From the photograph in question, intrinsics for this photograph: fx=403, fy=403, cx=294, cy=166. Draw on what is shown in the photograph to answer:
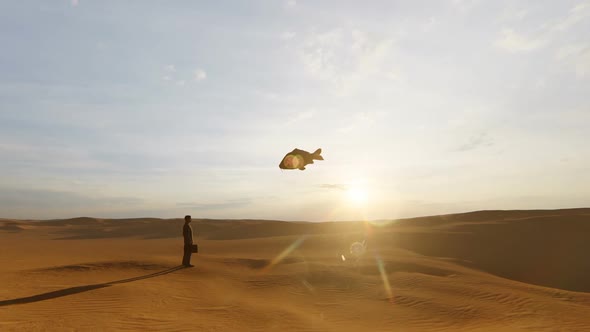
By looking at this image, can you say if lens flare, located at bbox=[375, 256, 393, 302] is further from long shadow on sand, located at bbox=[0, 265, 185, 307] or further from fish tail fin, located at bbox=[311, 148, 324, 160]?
long shadow on sand, located at bbox=[0, 265, 185, 307]

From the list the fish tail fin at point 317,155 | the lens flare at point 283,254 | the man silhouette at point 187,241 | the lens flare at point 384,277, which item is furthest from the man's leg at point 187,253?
the lens flare at point 384,277

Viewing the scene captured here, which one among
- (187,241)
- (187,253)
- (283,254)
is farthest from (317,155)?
(283,254)

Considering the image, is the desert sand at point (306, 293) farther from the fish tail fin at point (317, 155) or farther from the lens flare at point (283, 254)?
the fish tail fin at point (317, 155)

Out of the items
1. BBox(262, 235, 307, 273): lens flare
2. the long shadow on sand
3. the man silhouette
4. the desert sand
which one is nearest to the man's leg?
the man silhouette

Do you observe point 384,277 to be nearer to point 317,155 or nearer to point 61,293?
point 317,155

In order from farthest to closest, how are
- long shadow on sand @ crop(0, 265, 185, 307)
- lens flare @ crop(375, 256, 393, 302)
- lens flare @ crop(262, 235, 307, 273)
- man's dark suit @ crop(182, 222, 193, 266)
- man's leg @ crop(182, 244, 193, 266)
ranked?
lens flare @ crop(262, 235, 307, 273) → man's leg @ crop(182, 244, 193, 266) → man's dark suit @ crop(182, 222, 193, 266) → lens flare @ crop(375, 256, 393, 302) → long shadow on sand @ crop(0, 265, 185, 307)

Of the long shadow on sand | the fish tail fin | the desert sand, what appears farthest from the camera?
the fish tail fin

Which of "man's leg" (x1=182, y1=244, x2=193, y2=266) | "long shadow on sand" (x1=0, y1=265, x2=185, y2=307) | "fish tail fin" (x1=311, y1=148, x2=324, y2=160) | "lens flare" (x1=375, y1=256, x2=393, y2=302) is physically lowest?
"lens flare" (x1=375, y1=256, x2=393, y2=302)

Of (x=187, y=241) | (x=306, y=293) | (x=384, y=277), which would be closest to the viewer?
(x=306, y=293)

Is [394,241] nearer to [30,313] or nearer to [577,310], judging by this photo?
[577,310]

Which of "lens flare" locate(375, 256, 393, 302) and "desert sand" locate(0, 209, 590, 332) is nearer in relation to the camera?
"desert sand" locate(0, 209, 590, 332)

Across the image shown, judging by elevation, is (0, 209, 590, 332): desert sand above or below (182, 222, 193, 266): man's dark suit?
below

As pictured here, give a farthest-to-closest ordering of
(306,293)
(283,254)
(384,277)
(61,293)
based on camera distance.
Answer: (283,254), (384,277), (306,293), (61,293)

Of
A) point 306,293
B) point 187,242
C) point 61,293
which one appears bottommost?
point 306,293
